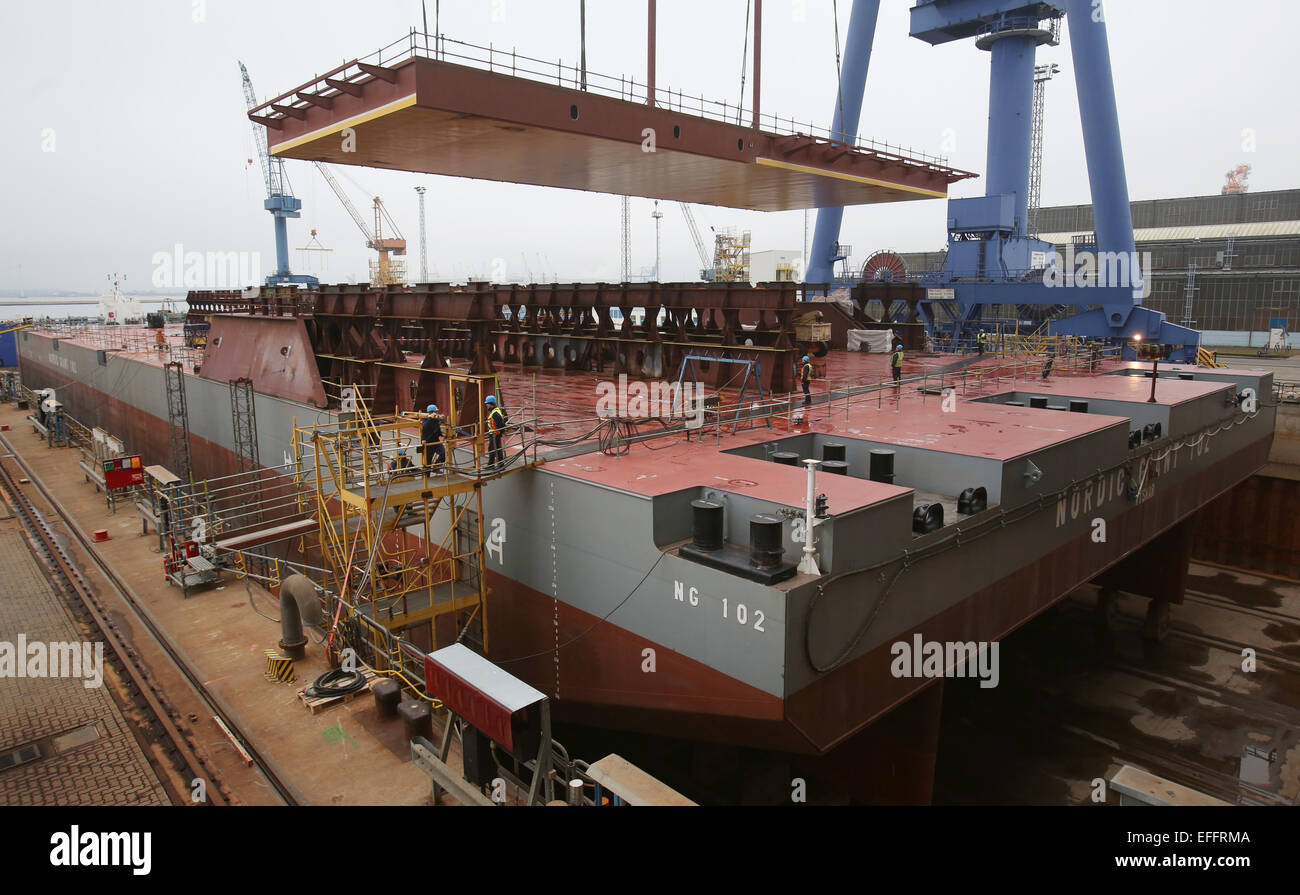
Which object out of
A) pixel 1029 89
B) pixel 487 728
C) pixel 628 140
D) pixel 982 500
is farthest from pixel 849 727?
pixel 1029 89

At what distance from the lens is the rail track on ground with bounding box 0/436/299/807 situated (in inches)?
361

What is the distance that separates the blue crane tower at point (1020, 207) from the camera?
30906mm

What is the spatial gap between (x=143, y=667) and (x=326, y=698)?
3910 millimetres

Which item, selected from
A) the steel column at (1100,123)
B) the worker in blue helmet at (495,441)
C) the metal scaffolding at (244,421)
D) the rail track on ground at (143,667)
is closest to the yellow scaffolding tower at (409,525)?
the worker in blue helmet at (495,441)

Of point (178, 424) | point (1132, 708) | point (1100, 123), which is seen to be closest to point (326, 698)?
point (1132, 708)

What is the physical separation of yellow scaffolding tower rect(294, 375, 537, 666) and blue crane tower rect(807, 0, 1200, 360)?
24357mm

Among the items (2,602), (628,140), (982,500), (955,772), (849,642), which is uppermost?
(628,140)

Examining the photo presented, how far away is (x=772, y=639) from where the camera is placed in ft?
28.4

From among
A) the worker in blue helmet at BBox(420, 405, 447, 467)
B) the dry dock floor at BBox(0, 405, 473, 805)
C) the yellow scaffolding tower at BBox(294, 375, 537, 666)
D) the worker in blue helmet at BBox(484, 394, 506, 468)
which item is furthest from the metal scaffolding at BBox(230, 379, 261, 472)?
the worker in blue helmet at BBox(484, 394, 506, 468)

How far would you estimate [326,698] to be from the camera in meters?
10.3

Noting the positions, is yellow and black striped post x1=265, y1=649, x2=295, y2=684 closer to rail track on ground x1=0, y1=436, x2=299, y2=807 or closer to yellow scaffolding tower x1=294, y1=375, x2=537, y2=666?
rail track on ground x1=0, y1=436, x2=299, y2=807

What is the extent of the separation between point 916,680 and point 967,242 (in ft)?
108

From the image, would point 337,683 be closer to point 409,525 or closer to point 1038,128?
point 409,525

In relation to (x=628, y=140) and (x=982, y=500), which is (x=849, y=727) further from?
(x=628, y=140)
